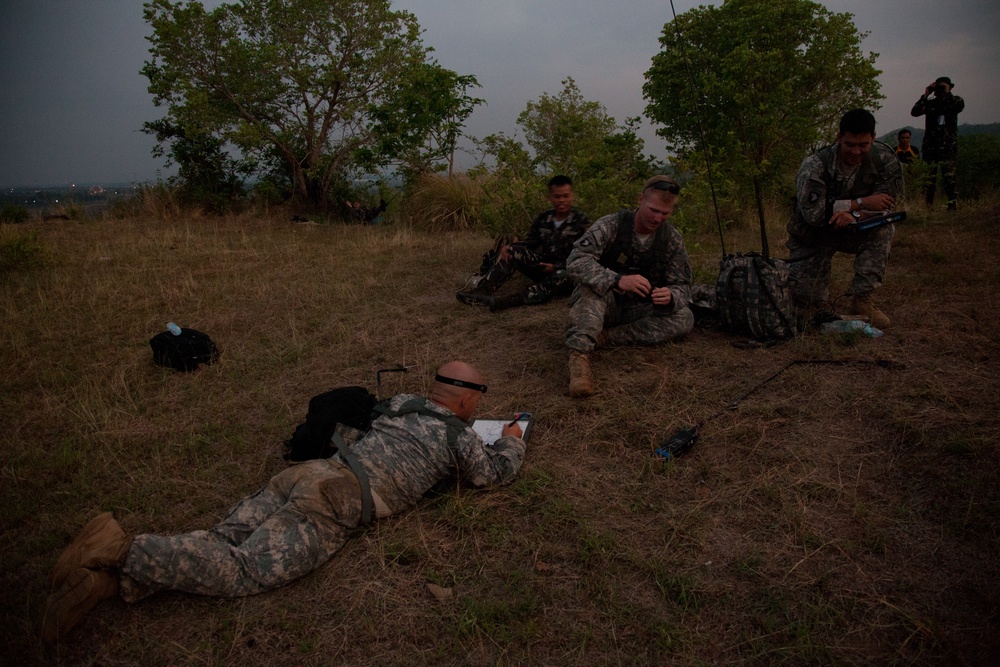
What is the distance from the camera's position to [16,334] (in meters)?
5.47

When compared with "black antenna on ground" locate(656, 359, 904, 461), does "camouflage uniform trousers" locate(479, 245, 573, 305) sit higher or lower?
higher

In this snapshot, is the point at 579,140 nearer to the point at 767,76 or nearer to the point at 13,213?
the point at 767,76

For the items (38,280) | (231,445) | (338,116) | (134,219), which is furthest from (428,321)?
(134,219)

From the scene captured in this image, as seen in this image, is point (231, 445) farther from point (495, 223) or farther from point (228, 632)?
point (495, 223)

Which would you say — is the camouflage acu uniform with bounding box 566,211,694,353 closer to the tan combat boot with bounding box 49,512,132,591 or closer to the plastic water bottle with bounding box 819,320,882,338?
the plastic water bottle with bounding box 819,320,882,338

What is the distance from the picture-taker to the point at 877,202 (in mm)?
4668

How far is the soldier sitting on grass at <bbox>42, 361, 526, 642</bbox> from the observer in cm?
232

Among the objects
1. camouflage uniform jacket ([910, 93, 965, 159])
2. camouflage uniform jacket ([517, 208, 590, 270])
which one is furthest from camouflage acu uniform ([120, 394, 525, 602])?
camouflage uniform jacket ([910, 93, 965, 159])

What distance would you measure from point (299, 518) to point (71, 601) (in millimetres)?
840

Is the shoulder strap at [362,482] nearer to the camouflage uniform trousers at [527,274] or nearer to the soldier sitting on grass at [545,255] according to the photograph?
the soldier sitting on grass at [545,255]

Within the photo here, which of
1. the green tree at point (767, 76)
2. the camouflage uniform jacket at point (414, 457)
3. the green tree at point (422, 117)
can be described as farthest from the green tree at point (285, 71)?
the camouflage uniform jacket at point (414, 457)

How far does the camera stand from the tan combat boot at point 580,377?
153 inches

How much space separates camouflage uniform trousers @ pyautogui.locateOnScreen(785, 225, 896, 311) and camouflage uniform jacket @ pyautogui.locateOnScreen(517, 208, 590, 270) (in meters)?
2.05

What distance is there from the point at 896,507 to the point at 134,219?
12.8 meters
